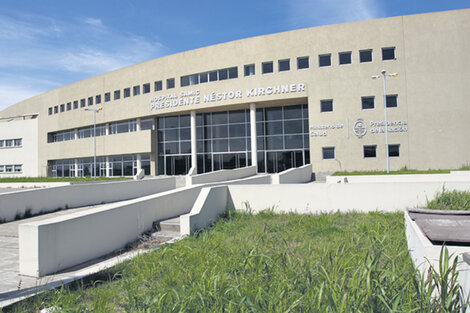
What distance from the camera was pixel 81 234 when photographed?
7547 mm

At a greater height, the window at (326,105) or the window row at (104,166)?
the window at (326,105)

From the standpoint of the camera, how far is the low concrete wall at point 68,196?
13430mm

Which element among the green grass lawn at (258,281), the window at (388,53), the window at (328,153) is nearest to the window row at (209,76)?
the window at (328,153)

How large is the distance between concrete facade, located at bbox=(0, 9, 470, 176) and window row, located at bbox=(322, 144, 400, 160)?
0.14 meters

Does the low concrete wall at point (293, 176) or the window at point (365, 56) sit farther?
the window at point (365, 56)

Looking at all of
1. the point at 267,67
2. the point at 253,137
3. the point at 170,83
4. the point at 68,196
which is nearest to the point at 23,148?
the point at 170,83

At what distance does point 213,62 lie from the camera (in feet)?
111

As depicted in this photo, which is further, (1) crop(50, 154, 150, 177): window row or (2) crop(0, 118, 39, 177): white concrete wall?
(2) crop(0, 118, 39, 177): white concrete wall

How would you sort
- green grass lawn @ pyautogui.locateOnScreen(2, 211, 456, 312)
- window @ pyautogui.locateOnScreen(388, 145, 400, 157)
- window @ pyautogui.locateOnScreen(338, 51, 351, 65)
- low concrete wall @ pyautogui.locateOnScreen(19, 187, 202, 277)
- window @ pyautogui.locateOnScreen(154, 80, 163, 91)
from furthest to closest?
1. window @ pyautogui.locateOnScreen(154, 80, 163, 91)
2. window @ pyautogui.locateOnScreen(338, 51, 351, 65)
3. window @ pyautogui.locateOnScreen(388, 145, 400, 157)
4. low concrete wall @ pyautogui.locateOnScreen(19, 187, 202, 277)
5. green grass lawn @ pyautogui.locateOnScreen(2, 211, 456, 312)

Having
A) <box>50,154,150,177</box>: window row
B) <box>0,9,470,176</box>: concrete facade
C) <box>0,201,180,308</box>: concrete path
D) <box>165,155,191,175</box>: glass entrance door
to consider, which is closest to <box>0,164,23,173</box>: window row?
<box>50,154,150,177</box>: window row

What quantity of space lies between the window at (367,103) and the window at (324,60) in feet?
14.8

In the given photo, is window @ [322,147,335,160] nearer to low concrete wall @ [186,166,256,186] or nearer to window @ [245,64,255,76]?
low concrete wall @ [186,166,256,186]

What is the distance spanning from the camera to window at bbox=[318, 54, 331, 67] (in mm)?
30281

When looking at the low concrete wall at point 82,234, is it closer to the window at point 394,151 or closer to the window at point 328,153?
the window at point 328,153
